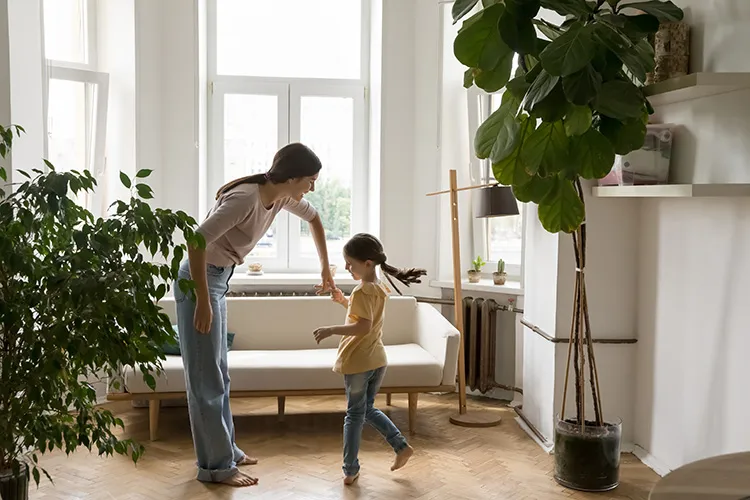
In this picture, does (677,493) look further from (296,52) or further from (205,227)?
(296,52)

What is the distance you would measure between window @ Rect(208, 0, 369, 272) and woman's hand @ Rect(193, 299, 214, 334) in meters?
2.52

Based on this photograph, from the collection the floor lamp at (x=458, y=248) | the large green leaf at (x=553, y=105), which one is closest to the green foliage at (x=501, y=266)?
the floor lamp at (x=458, y=248)

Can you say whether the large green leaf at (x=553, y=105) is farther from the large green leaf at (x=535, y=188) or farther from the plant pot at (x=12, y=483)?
the plant pot at (x=12, y=483)

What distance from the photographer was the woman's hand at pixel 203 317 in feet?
11.3

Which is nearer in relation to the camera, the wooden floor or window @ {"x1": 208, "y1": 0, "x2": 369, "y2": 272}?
the wooden floor

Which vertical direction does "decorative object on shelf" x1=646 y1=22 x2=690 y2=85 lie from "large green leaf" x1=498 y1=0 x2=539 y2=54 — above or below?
above

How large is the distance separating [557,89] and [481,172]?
10.1ft

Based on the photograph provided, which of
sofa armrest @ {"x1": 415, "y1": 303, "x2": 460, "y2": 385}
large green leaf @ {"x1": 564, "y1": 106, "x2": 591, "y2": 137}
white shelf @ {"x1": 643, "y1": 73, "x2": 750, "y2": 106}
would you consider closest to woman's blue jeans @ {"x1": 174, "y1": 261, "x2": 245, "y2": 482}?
sofa armrest @ {"x1": 415, "y1": 303, "x2": 460, "y2": 385}

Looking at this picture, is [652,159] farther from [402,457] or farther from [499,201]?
[402,457]

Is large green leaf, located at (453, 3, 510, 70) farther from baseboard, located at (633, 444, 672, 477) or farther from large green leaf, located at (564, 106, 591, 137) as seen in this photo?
baseboard, located at (633, 444, 672, 477)

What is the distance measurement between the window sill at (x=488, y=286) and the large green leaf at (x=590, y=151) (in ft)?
8.18

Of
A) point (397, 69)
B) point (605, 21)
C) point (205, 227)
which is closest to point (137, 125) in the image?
point (397, 69)

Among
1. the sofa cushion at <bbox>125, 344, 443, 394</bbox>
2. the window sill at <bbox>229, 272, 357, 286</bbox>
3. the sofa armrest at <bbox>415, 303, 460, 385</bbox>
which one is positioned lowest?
the sofa cushion at <bbox>125, 344, 443, 394</bbox>

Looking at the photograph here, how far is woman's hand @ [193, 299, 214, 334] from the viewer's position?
344 cm
